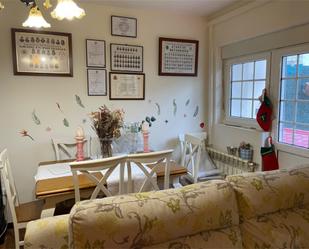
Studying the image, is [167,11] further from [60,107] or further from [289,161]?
[289,161]

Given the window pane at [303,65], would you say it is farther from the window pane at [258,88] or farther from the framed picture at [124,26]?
the framed picture at [124,26]

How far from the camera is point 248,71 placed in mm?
2908

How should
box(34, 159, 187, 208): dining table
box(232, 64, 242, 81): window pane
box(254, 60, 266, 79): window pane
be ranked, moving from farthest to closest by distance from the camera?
box(232, 64, 242, 81): window pane → box(254, 60, 266, 79): window pane → box(34, 159, 187, 208): dining table

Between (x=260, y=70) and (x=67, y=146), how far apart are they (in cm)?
223

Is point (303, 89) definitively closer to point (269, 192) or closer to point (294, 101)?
point (294, 101)

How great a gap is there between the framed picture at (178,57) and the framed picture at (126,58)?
0.28 m

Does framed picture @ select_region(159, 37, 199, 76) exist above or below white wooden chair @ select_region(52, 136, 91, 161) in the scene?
above

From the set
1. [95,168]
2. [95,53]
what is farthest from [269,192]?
[95,53]

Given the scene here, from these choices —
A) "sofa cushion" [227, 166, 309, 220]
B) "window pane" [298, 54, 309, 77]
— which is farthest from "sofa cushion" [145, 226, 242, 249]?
"window pane" [298, 54, 309, 77]

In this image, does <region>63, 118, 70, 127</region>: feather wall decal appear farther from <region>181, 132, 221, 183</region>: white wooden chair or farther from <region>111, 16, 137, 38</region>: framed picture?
<region>181, 132, 221, 183</region>: white wooden chair

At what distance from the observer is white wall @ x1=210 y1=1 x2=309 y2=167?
2.26 metres

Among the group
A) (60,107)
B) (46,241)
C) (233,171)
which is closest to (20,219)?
(46,241)

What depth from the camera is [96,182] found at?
67.4 inches

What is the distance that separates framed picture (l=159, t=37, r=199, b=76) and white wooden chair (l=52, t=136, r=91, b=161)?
4.04 feet
